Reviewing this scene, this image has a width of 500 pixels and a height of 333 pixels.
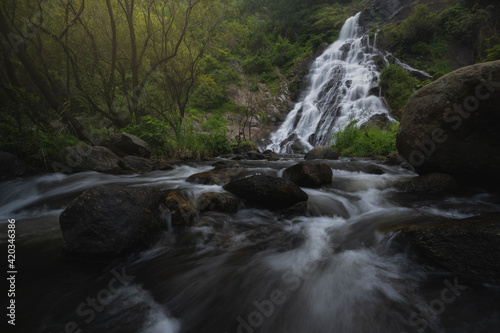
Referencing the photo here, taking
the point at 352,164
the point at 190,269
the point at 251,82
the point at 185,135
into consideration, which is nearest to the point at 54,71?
the point at 185,135

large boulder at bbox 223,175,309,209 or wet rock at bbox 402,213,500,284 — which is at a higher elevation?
large boulder at bbox 223,175,309,209

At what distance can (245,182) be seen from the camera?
3320mm

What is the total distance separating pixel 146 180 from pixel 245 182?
110 inches

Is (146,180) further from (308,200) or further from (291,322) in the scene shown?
(291,322)

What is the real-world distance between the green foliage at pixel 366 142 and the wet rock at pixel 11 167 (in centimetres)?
1053

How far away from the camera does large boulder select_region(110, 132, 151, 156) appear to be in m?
6.82

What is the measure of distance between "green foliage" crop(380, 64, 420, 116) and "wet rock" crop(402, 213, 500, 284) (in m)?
13.0

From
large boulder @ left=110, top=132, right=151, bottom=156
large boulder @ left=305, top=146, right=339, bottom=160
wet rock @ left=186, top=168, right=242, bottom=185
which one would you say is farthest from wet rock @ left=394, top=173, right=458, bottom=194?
large boulder @ left=110, top=132, right=151, bottom=156

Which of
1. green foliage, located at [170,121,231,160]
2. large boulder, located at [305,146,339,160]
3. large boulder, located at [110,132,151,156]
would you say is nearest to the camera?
large boulder, located at [110,132,151,156]
